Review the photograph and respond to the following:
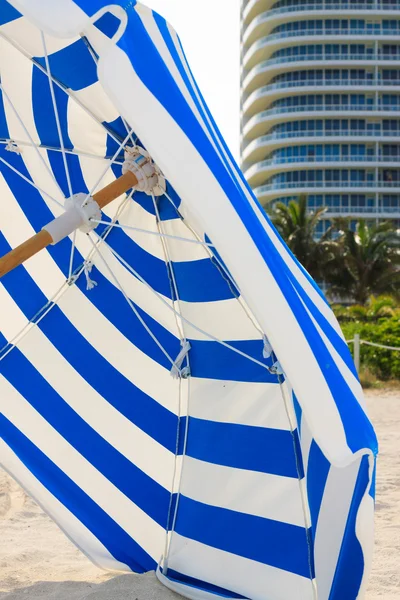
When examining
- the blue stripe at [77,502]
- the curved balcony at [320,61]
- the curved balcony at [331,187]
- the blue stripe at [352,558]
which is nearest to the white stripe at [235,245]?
the blue stripe at [352,558]

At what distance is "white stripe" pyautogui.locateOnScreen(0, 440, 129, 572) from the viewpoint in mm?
3199

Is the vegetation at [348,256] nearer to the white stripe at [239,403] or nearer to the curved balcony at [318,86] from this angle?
the curved balcony at [318,86]

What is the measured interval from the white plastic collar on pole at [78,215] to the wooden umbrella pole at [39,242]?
0.10 feet

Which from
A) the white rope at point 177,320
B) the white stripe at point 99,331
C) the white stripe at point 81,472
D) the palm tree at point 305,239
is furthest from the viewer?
the palm tree at point 305,239

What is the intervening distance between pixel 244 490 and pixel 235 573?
339mm

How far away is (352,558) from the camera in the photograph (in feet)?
6.74

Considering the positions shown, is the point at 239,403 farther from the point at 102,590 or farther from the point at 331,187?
the point at 331,187

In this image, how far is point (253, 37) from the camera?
5653cm

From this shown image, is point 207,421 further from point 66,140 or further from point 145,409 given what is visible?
point 66,140

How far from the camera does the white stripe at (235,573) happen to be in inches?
106

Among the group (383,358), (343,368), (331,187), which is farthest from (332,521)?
(331,187)

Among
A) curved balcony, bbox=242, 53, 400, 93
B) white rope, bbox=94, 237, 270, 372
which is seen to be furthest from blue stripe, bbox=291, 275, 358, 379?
curved balcony, bbox=242, 53, 400, 93

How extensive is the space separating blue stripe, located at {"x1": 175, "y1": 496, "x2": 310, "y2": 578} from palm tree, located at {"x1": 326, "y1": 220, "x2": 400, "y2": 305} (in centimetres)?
2980

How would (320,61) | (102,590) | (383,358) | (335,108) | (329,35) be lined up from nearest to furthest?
(102,590)
(383,358)
(335,108)
(320,61)
(329,35)
